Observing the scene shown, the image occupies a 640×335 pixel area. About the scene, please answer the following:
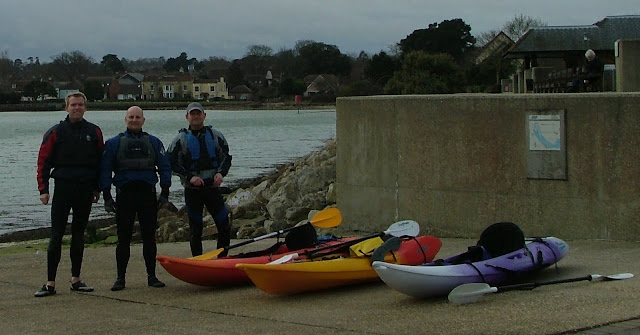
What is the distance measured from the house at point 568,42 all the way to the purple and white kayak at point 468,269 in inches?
794

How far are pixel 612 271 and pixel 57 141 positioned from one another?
4.89 metres

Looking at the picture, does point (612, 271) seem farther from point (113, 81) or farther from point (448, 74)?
point (113, 81)

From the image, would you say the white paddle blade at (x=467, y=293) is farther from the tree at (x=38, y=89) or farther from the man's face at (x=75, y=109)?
the tree at (x=38, y=89)

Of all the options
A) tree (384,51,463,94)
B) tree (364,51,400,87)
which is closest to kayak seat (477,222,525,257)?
tree (384,51,463,94)

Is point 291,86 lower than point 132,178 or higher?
higher

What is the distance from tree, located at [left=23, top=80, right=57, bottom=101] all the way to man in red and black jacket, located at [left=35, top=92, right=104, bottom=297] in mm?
116945

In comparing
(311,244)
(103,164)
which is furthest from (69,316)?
(311,244)

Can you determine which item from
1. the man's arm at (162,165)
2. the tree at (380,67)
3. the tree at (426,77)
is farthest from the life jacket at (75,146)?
the tree at (380,67)

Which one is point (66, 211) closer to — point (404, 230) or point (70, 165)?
point (70, 165)

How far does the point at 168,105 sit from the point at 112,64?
35.9 meters

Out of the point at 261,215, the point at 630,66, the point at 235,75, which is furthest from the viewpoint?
the point at 235,75

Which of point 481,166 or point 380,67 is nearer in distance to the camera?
point 481,166

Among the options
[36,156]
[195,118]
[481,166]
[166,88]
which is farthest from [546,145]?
[166,88]

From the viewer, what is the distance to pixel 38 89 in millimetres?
124125
